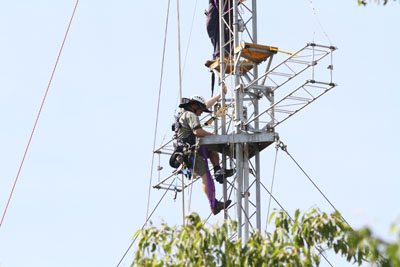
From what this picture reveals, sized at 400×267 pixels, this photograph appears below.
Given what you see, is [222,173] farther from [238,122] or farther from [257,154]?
[238,122]

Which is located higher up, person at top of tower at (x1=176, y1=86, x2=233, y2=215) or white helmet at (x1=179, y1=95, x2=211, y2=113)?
white helmet at (x1=179, y1=95, x2=211, y2=113)

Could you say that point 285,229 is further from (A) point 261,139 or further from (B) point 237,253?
(A) point 261,139

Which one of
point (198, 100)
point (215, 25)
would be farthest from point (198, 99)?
point (215, 25)

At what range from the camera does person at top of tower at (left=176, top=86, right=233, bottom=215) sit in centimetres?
1748

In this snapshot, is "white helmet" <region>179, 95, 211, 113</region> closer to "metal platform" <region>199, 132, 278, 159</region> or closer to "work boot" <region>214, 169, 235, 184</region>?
"metal platform" <region>199, 132, 278, 159</region>

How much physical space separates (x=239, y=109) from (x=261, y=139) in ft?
2.35

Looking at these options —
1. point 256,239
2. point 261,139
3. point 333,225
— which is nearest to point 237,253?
point 256,239

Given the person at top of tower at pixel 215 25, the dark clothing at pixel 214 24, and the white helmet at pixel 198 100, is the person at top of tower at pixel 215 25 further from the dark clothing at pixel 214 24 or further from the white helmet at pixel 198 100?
the white helmet at pixel 198 100

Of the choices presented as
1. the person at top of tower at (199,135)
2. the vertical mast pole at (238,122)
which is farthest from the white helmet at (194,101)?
the vertical mast pole at (238,122)

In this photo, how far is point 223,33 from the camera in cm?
1819

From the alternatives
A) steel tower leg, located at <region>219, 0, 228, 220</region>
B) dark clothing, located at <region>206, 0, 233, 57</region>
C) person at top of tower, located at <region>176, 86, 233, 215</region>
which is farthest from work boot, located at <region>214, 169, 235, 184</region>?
dark clothing, located at <region>206, 0, 233, 57</region>

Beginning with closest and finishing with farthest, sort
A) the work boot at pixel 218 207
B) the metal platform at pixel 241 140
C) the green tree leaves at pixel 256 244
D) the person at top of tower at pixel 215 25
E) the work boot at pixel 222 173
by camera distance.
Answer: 1. the green tree leaves at pixel 256 244
2. the metal platform at pixel 241 140
3. the work boot at pixel 218 207
4. the work boot at pixel 222 173
5. the person at top of tower at pixel 215 25

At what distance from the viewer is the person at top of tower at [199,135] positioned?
17484mm

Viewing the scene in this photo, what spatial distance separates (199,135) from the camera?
57.0ft
